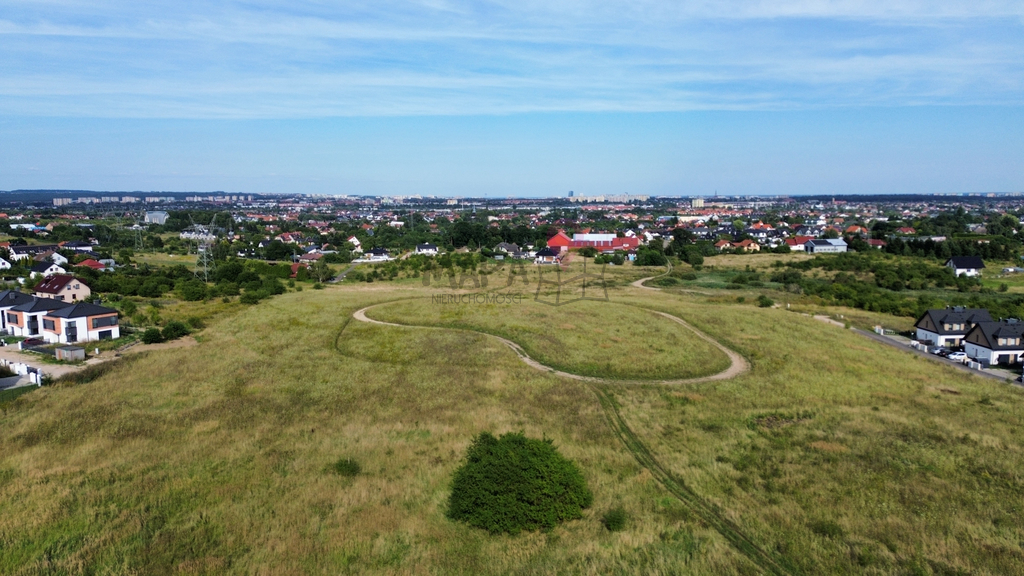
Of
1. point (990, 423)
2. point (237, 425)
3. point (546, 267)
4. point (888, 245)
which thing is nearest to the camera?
point (237, 425)

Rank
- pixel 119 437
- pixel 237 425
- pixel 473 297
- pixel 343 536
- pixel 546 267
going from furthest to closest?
pixel 546 267 → pixel 473 297 → pixel 237 425 → pixel 119 437 → pixel 343 536

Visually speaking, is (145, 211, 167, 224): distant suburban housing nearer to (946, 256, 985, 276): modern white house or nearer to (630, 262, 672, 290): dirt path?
(630, 262, 672, 290): dirt path

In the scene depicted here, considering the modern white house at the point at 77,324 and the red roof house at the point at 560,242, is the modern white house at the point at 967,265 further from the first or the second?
the modern white house at the point at 77,324

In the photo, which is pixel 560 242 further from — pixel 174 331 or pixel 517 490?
pixel 517 490

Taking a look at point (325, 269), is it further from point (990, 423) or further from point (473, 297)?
point (990, 423)

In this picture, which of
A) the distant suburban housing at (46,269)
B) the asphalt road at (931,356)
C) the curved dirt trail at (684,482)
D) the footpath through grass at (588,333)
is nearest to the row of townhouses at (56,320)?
the footpath through grass at (588,333)

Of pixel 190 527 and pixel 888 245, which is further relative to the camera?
pixel 888 245

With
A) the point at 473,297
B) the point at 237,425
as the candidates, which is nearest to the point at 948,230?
the point at 473,297
